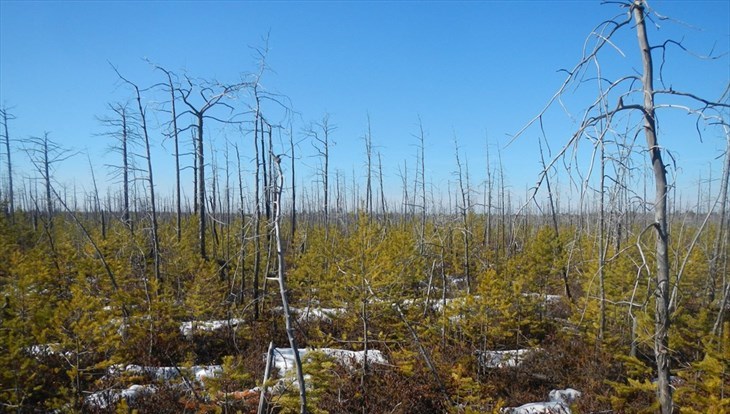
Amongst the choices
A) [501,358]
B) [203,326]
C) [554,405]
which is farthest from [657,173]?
[203,326]

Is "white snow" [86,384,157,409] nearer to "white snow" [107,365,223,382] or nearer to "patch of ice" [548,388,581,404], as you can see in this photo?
"white snow" [107,365,223,382]

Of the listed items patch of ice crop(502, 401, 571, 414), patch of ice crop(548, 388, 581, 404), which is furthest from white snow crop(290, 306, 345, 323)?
patch of ice crop(548, 388, 581, 404)

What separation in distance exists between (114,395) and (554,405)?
24.4 feet

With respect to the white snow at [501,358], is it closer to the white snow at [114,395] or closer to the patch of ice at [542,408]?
the patch of ice at [542,408]

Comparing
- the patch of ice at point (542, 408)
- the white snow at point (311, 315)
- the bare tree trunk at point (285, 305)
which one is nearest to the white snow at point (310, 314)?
the white snow at point (311, 315)

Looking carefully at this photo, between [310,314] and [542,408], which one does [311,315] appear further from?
[542,408]

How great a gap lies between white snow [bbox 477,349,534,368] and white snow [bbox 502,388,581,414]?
3.44 feet

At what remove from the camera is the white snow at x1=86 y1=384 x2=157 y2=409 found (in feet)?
19.8

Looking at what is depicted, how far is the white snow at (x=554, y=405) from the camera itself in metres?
6.05

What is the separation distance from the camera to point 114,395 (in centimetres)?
632

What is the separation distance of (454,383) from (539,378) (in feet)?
6.67

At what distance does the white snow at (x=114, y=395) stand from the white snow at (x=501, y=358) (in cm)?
622

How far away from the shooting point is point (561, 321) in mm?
10180

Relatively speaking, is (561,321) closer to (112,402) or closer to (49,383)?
(112,402)
